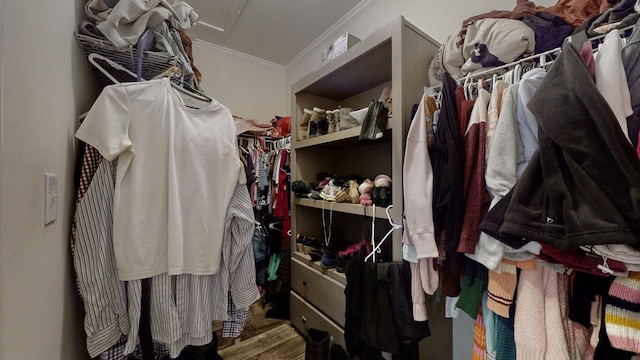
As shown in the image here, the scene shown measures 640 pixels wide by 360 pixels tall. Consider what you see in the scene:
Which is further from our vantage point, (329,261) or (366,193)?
(329,261)

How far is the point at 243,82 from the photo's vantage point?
2.78 m

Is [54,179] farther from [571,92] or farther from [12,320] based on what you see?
[571,92]

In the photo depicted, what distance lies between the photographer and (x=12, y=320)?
1.47 feet

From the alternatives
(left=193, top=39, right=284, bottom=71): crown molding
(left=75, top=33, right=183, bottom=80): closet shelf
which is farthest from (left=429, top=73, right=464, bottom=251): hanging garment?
(left=193, top=39, right=284, bottom=71): crown molding

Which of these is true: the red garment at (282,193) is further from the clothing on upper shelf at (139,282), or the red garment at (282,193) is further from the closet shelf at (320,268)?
the clothing on upper shelf at (139,282)

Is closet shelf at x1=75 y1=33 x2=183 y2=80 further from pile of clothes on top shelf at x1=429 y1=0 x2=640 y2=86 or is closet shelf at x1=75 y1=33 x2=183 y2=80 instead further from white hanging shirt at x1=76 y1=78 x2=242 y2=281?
pile of clothes on top shelf at x1=429 y1=0 x2=640 y2=86

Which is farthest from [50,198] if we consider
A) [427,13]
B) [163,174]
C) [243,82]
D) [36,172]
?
[243,82]

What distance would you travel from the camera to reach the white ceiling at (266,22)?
195 centimetres

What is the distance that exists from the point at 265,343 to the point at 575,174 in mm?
1786

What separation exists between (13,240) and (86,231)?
0.93ft

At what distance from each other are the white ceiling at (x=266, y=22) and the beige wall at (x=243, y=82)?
4.9 inches

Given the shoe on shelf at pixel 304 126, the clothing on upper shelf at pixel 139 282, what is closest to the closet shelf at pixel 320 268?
the clothing on upper shelf at pixel 139 282

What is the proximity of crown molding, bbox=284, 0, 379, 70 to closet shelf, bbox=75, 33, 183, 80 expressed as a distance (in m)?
1.61

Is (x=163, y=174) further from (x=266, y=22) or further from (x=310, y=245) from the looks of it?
(x=266, y=22)
